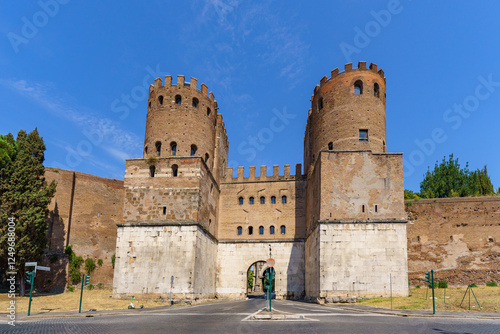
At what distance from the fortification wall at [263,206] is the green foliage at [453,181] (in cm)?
1587

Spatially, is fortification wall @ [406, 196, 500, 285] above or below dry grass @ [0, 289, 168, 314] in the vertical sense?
above

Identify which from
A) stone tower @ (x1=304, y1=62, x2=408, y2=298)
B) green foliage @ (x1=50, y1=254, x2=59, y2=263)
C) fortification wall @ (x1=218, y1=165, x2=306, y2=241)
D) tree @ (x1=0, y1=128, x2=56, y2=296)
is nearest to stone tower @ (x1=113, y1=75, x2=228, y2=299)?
fortification wall @ (x1=218, y1=165, x2=306, y2=241)

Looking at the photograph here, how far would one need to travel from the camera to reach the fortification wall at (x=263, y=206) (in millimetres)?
34469

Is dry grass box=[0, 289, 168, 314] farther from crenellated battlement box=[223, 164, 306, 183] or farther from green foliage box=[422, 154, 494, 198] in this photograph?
green foliage box=[422, 154, 494, 198]

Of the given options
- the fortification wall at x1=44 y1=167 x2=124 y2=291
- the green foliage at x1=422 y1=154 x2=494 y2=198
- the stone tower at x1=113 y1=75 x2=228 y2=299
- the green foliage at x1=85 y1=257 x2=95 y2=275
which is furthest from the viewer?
the green foliage at x1=422 y1=154 x2=494 y2=198

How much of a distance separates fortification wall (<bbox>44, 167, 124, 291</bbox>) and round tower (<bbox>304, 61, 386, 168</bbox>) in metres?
18.4

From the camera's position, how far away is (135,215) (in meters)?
28.6

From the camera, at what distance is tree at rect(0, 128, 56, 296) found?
27.1 metres

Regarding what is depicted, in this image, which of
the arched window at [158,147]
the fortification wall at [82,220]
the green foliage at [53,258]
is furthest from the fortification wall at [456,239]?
the green foliage at [53,258]

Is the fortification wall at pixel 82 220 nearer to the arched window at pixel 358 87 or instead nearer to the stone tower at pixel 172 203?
the stone tower at pixel 172 203

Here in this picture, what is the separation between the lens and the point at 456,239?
96.9 ft

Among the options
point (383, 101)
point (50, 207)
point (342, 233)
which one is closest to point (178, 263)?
point (342, 233)

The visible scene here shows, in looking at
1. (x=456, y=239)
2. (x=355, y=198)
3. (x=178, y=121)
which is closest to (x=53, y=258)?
(x=178, y=121)

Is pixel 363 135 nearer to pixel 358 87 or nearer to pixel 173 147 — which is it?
pixel 358 87
